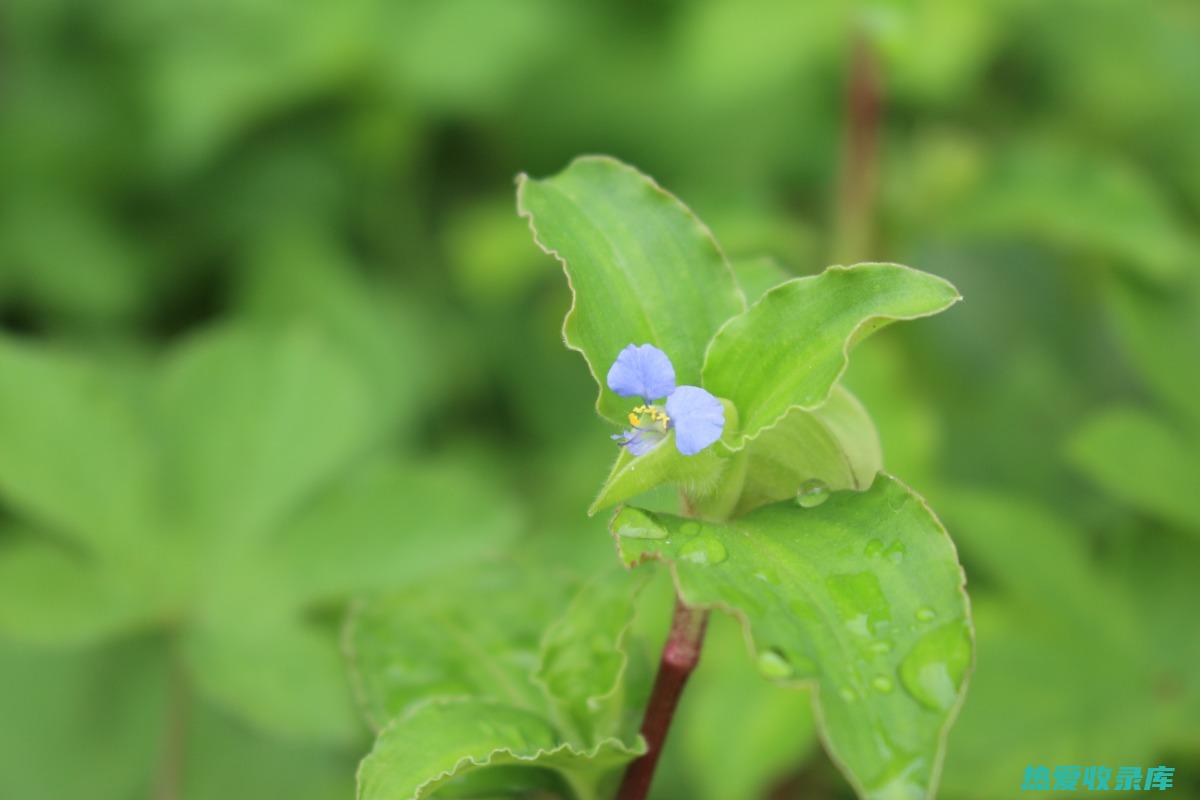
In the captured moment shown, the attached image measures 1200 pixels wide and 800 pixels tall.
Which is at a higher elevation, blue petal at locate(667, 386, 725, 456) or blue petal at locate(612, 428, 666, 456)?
blue petal at locate(667, 386, 725, 456)

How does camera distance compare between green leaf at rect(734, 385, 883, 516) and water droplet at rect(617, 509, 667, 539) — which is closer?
water droplet at rect(617, 509, 667, 539)

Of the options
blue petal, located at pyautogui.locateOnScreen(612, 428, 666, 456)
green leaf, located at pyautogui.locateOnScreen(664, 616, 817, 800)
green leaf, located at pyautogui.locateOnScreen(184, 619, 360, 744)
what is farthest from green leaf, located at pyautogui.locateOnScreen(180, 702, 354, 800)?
blue petal, located at pyautogui.locateOnScreen(612, 428, 666, 456)

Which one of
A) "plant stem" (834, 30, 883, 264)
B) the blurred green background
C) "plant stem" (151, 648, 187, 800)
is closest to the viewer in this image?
"plant stem" (151, 648, 187, 800)

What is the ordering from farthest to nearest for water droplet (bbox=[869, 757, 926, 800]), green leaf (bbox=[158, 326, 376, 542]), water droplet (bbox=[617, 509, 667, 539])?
1. green leaf (bbox=[158, 326, 376, 542])
2. water droplet (bbox=[617, 509, 667, 539])
3. water droplet (bbox=[869, 757, 926, 800])

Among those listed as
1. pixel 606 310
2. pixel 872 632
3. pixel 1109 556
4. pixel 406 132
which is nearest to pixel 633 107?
pixel 406 132

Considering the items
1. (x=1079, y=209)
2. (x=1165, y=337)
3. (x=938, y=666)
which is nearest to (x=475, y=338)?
(x=1079, y=209)

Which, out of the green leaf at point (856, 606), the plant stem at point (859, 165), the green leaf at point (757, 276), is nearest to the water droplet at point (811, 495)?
the green leaf at point (856, 606)

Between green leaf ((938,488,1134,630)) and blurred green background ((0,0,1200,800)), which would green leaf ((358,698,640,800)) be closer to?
blurred green background ((0,0,1200,800))

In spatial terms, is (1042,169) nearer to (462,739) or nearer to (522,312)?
(522,312)
